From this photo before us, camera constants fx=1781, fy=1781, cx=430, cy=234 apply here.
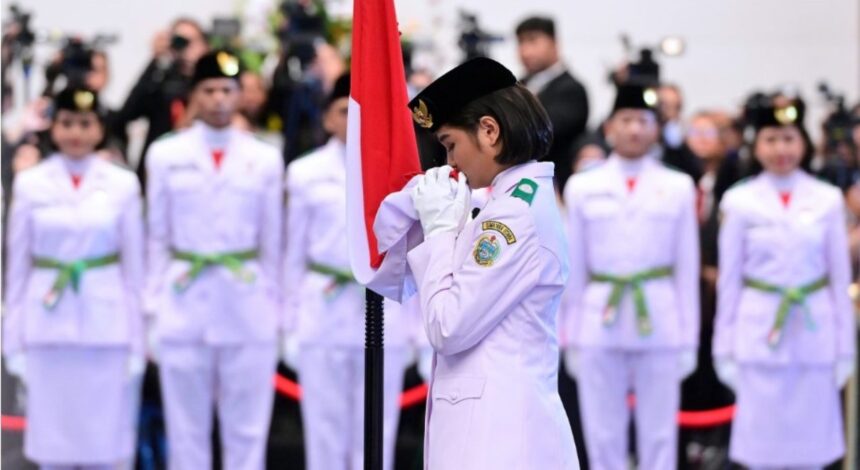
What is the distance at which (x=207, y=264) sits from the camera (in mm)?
6750

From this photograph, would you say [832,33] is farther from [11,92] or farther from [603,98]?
[11,92]

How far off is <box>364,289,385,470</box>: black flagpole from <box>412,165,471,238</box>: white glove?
294 mm

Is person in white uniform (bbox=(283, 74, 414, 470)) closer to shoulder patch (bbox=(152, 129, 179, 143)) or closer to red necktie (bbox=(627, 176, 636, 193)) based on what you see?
shoulder patch (bbox=(152, 129, 179, 143))

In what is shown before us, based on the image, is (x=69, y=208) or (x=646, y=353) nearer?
(x=69, y=208)

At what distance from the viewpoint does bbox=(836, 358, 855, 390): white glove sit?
7.08m

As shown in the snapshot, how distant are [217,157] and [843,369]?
261 cm

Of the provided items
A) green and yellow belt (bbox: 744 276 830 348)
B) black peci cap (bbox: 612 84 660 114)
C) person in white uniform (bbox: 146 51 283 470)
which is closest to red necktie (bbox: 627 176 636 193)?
black peci cap (bbox: 612 84 660 114)

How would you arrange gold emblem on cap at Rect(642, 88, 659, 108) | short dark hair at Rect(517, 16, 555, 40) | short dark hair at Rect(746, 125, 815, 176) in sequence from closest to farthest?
short dark hair at Rect(746, 125, 815, 176) → gold emblem on cap at Rect(642, 88, 659, 108) → short dark hair at Rect(517, 16, 555, 40)

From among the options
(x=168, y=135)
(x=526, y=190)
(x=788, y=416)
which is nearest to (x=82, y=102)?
(x=168, y=135)

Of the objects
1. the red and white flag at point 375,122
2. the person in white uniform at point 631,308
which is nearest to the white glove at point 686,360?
the person in white uniform at point 631,308

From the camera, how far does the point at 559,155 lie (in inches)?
305

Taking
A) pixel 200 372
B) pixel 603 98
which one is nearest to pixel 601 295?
pixel 200 372

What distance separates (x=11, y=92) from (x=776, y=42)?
5.73 m

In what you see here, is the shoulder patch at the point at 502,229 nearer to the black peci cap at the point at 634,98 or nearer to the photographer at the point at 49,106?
the black peci cap at the point at 634,98
